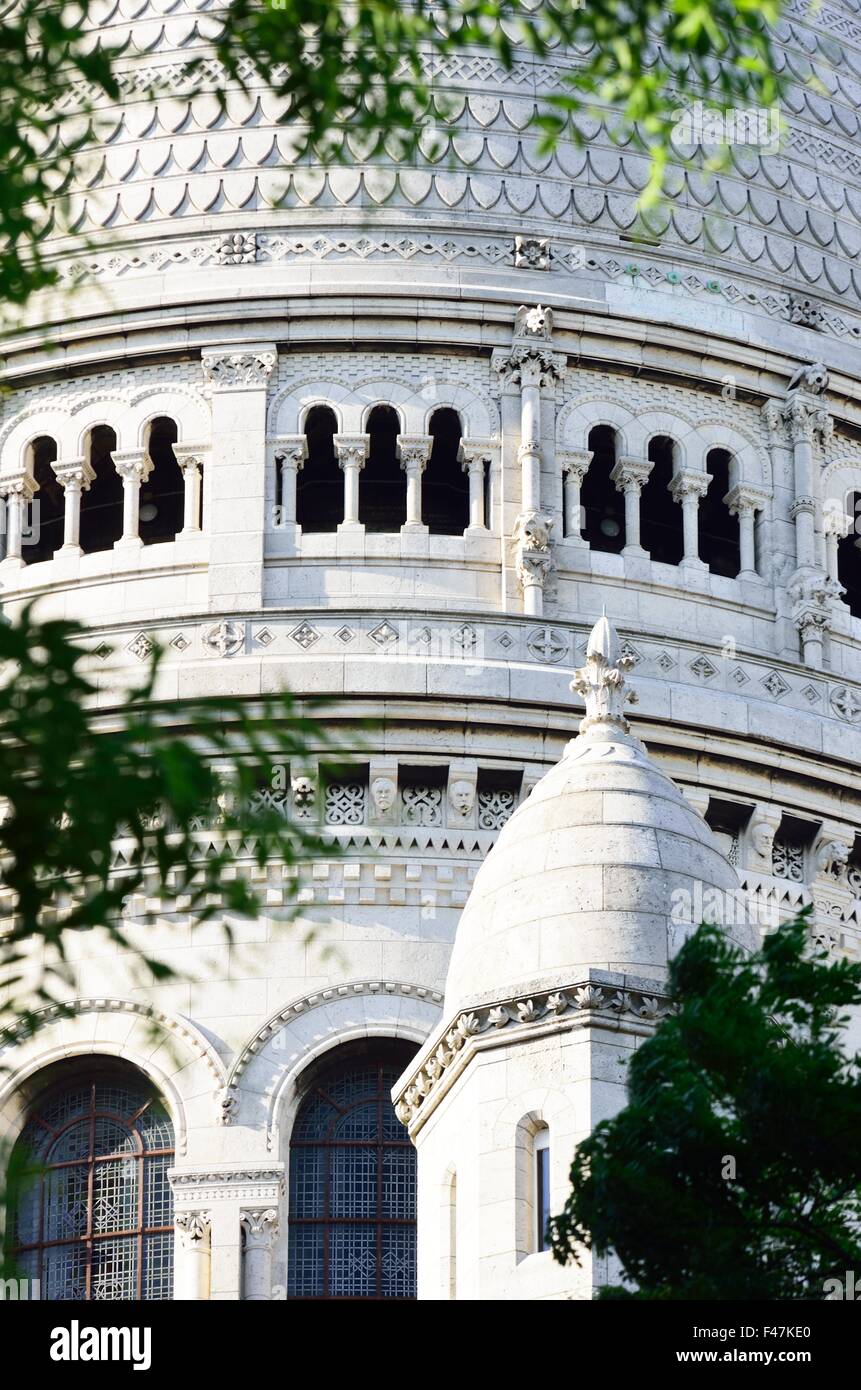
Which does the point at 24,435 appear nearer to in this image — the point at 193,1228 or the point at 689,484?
the point at 689,484

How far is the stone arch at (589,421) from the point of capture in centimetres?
3894

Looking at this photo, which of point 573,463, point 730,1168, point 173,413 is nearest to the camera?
point 730,1168

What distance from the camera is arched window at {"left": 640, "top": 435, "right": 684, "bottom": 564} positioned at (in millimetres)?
39594

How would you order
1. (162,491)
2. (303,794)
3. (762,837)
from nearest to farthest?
(303,794) → (762,837) → (162,491)

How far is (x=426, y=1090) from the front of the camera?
24.7 metres

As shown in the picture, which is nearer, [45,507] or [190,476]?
[190,476]

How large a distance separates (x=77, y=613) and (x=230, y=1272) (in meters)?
7.71

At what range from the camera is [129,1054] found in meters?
34.9

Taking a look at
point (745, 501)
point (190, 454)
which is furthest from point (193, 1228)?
point (745, 501)

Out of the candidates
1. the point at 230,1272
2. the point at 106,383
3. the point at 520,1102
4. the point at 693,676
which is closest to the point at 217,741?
the point at 520,1102

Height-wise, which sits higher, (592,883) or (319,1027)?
(319,1027)

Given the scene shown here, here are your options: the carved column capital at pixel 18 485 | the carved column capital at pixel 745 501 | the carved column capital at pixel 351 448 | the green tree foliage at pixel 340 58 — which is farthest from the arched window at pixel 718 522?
the green tree foliage at pixel 340 58

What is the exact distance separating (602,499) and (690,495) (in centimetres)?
105

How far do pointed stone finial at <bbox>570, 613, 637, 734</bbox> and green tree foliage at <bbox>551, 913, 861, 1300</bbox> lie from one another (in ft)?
25.6
